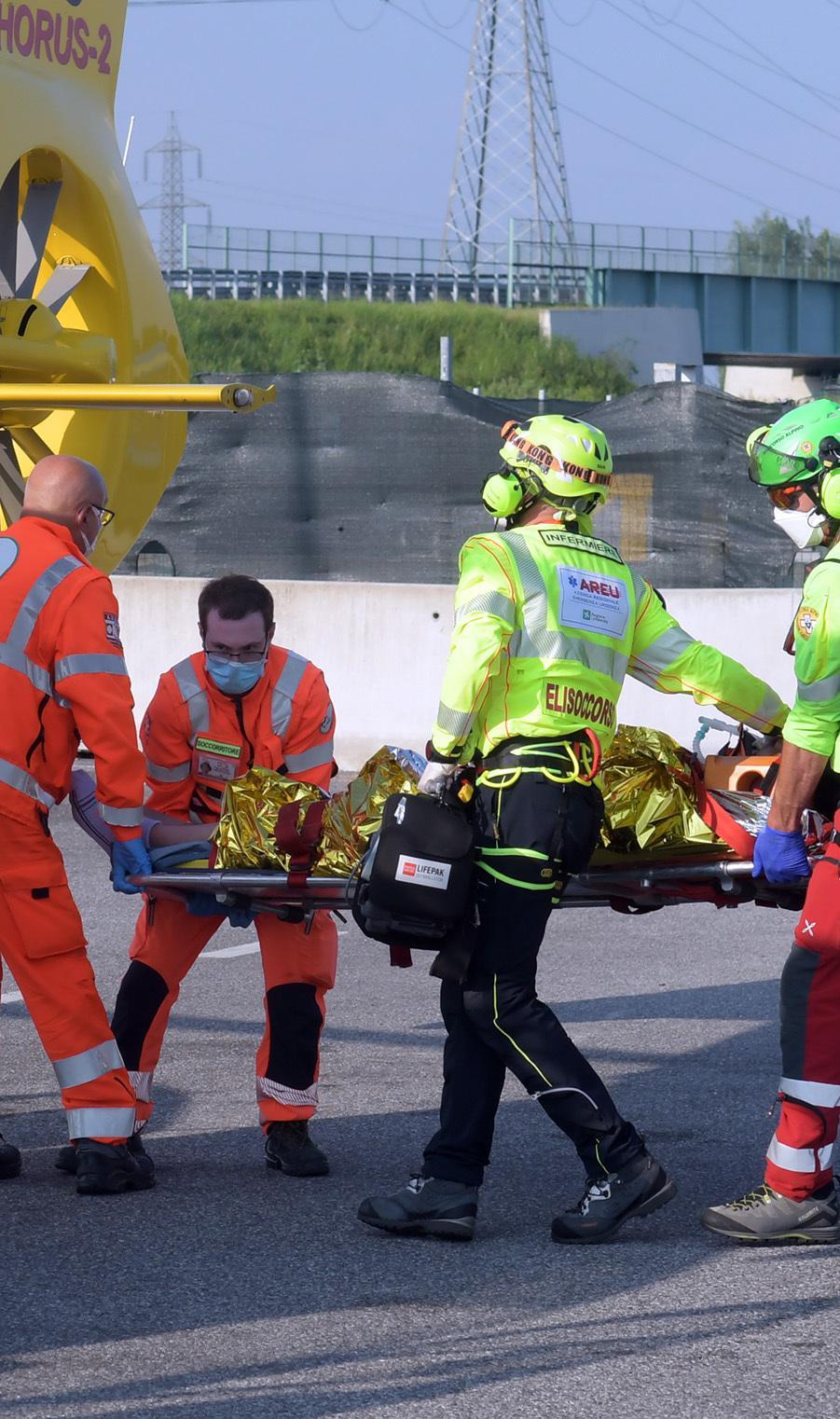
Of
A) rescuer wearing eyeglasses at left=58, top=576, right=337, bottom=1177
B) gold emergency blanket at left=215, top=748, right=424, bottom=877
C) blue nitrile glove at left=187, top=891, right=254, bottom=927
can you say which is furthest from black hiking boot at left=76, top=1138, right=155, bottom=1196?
gold emergency blanket at left=215, top=748, right=424, bottom=877

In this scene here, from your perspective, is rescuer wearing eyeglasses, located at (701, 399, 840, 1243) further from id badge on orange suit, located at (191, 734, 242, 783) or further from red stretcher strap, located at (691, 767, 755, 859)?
id badge on orange suit, located at (191, 734, 242, 783)

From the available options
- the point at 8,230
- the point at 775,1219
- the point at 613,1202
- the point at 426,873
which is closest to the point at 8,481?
the point at 8,230

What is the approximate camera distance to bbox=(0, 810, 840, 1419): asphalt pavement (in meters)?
3.45

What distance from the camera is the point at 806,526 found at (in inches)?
179

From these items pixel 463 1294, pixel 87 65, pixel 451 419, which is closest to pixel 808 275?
pixel 451 419

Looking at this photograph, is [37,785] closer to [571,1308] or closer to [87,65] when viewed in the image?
[571,1308]

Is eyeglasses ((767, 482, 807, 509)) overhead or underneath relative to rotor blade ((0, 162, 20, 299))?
underneath

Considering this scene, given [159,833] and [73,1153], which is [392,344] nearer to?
[159,833]

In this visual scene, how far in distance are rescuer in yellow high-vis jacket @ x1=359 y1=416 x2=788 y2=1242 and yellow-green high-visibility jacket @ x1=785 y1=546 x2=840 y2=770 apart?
1.47ft

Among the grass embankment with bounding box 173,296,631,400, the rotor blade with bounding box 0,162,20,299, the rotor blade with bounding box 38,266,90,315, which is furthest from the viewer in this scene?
the grass embankment with bounding box 173,296,631,400

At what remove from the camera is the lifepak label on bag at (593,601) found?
172 inches

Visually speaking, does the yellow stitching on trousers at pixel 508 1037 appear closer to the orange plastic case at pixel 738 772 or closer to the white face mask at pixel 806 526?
the orange plastic case at pixel 738 772

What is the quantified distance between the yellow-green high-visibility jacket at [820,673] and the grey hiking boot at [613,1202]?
3.54ft

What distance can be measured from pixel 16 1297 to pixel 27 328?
11.8 feet
